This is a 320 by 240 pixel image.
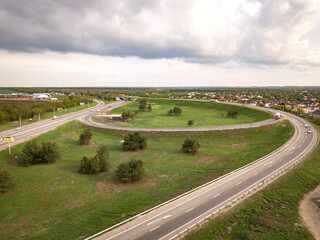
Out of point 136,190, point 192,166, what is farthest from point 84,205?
point 192,166

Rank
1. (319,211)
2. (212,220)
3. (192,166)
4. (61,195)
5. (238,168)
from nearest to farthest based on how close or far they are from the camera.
Answer: (212,220) < (319,211) < (61,195) < (238,168) < (192,166)

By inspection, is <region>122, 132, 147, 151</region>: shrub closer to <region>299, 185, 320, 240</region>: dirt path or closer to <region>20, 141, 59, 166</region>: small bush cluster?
<region>20, 141, 59, 166</region>: small bush cluster

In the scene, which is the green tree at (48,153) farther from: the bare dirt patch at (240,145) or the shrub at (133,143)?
the bare dirt patch at (240,145)

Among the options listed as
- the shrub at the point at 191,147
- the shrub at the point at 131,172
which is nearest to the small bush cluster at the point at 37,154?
the shrub at the point at 131,172

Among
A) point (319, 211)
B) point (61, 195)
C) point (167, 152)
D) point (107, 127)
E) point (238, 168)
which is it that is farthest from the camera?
point (107, 127)

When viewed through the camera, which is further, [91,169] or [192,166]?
[192,166]

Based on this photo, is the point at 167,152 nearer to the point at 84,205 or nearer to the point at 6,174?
the point at 84,205

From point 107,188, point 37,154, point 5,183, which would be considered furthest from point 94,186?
point 37,154
